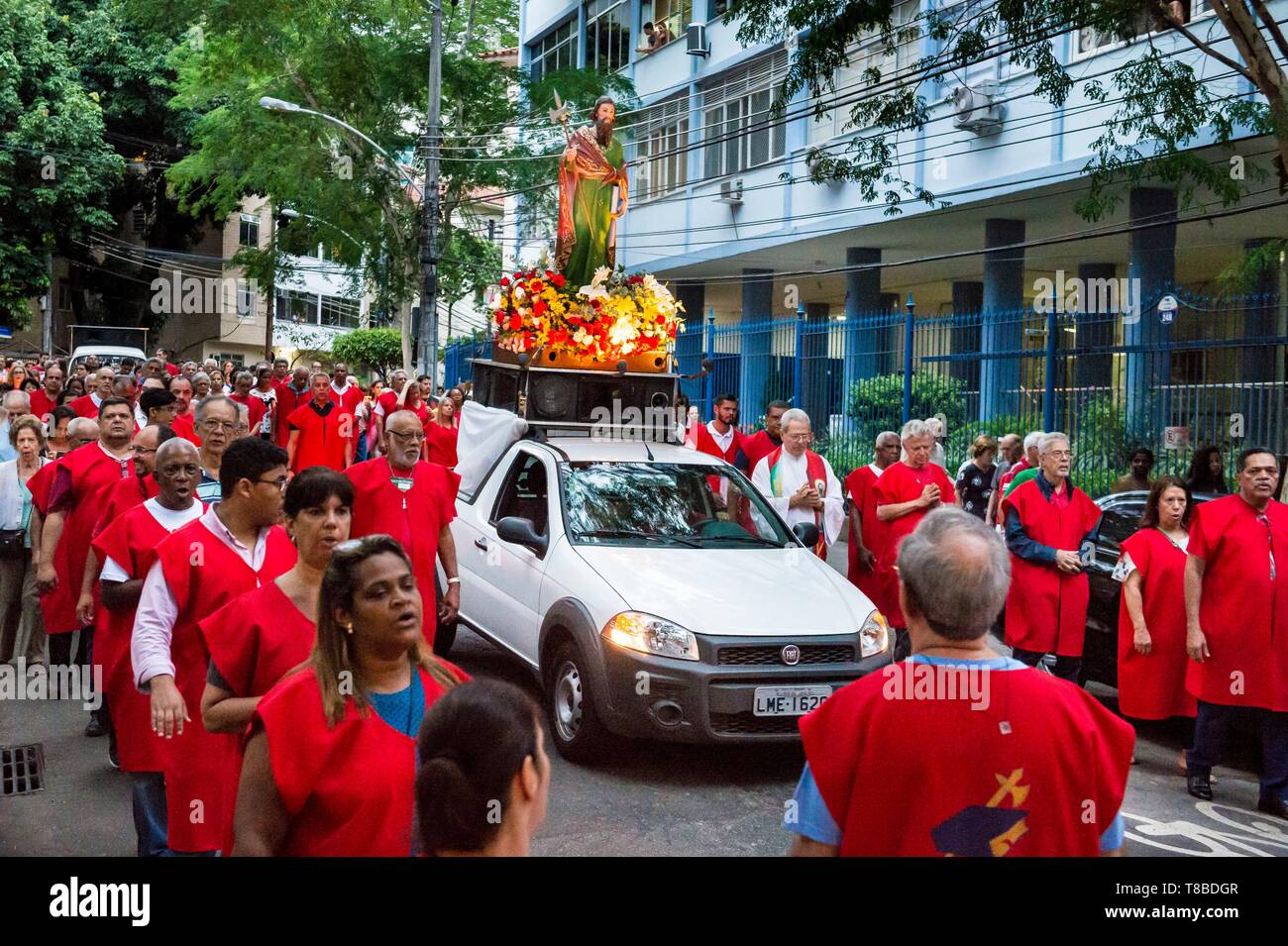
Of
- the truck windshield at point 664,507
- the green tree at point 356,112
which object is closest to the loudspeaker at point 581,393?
the truck windshield at point 664,507

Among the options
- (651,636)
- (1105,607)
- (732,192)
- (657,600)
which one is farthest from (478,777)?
(732,192)

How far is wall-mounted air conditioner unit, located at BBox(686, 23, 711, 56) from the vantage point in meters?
29.5

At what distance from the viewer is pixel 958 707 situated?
2.79 m

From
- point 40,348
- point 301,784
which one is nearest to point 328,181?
point 40,348

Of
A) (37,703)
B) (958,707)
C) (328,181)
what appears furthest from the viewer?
(328,181)

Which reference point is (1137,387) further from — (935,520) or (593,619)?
(935,520)

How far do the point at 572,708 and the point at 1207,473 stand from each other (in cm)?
407

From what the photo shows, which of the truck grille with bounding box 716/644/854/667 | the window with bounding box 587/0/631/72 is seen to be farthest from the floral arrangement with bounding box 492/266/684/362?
the window with bounding box 587/0/631/72

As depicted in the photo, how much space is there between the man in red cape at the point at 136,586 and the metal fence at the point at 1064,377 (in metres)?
10.1

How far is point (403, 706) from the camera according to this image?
10.5 feet

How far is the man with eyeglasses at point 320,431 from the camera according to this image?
617 inches

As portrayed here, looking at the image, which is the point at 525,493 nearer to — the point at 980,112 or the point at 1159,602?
the point at 1159,602

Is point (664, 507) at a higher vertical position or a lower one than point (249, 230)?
lower
